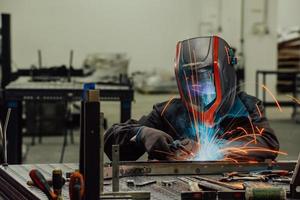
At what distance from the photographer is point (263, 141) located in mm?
2137

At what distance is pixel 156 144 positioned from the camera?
190cm

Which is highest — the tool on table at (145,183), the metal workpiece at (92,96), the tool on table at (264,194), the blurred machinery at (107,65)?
the metal workpiece at (92,96)

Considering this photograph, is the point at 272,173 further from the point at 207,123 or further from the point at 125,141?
the point at 125,141

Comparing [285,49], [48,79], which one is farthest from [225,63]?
[285,49]

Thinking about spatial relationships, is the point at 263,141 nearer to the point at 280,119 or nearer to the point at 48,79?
the point at 48,79

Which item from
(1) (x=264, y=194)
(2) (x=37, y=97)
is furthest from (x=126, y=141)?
(2) (x=37, y=97)

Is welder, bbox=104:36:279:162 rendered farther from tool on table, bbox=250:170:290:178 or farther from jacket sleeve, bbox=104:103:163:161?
tool on table, bbox=250:170:290:178

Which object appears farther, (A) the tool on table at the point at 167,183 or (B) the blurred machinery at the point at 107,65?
(B) the blurred machinery at the point at 107,65

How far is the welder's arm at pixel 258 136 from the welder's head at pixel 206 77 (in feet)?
0.50

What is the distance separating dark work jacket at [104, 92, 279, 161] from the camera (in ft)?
7.01

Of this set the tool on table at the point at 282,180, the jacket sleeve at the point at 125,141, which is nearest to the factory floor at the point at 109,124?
the jacket sleeve at the point at 125,141

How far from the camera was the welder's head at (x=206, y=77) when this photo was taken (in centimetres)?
203

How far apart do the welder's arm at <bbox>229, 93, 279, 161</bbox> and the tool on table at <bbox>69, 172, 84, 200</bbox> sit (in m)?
0.89

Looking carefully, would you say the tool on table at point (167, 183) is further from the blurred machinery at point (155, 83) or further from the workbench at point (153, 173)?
the blurred machinery at point (155, 83)
